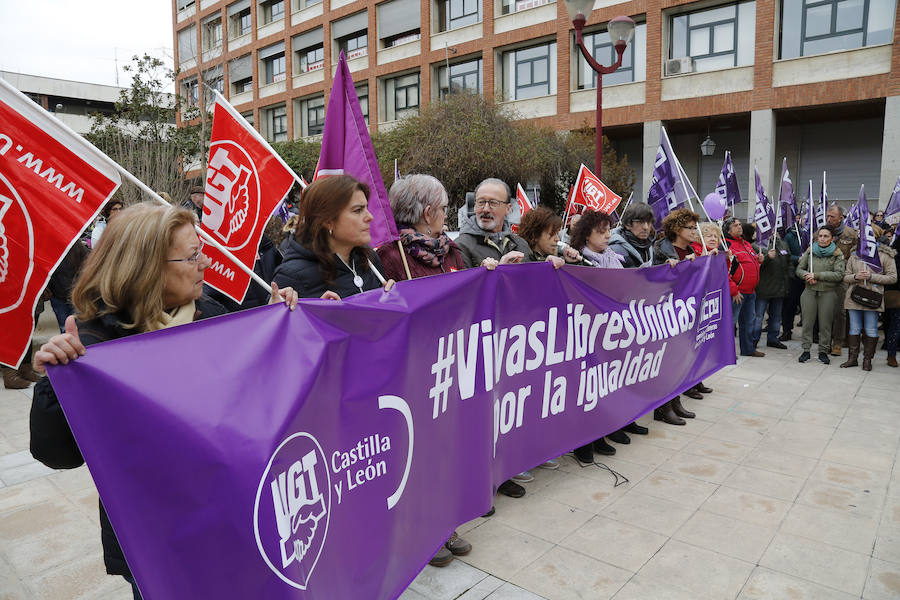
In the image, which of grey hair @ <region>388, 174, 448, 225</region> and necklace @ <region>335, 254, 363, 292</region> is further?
grey hair @ <region>388, 174, 448, 225</region>

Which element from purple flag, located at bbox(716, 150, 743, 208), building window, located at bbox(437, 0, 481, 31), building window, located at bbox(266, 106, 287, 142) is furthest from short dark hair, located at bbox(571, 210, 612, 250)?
building window, located at bbox(266, 106, 287, 142)

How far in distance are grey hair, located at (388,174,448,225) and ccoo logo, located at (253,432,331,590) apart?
187cm

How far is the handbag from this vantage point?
777 centimetres

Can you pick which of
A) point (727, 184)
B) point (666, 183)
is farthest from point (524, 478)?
point (727, 184)

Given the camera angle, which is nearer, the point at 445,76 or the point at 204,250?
the point at 204,250

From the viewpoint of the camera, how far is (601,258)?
5.14m

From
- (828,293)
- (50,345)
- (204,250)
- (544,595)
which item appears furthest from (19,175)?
(828,293)

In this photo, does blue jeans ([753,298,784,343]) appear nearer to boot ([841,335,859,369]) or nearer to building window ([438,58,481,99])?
boot ([841,335,859,369])

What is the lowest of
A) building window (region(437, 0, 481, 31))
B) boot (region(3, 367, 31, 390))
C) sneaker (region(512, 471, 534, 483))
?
sneaker (region(512, 471, 534, 483))

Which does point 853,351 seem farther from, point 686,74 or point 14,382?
point 686,74

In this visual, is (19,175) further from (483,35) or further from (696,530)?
(483,35)

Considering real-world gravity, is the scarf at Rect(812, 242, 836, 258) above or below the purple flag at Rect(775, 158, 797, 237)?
below

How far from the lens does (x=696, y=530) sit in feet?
11.9

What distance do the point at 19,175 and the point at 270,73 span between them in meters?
42.5
